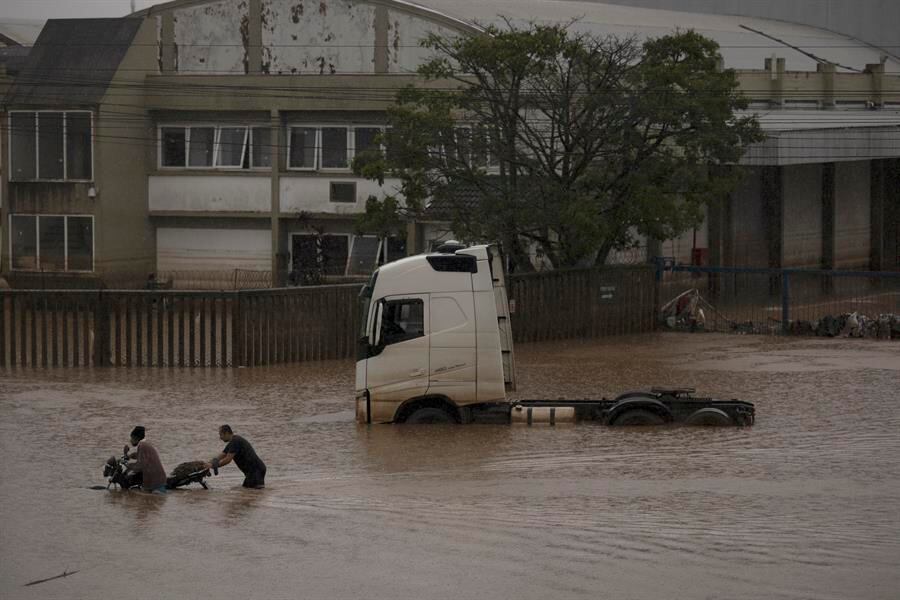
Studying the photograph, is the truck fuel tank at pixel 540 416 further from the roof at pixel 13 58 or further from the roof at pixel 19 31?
the roof at pixel 19 31

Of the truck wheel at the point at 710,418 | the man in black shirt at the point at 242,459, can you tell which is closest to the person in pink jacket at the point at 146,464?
the man in black shirt at the point at 242,459

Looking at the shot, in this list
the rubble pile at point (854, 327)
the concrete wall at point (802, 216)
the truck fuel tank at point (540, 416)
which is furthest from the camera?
the concrete wall at point (802, 216)

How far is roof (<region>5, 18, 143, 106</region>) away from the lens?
43.7 metres

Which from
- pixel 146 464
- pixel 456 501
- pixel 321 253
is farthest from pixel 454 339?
pixel 321 253

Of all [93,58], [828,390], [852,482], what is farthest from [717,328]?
[93,58]

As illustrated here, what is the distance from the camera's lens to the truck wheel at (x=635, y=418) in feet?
69.4

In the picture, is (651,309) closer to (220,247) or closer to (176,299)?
(176,299)

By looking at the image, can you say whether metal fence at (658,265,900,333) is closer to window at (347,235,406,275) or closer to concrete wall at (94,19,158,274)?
window at (347,235,406,275)

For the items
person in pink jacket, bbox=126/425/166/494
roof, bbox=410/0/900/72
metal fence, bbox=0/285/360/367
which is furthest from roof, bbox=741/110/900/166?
person in pink jacket, bbox=126/425/166/494

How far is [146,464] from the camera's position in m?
16.8

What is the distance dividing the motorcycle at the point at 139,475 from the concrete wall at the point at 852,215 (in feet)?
129

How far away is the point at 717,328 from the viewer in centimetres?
3538

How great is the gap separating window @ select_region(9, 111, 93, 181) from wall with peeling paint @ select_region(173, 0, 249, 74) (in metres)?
4.77

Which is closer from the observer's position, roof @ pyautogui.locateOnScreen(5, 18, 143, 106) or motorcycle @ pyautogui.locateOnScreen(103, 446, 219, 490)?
motorcycle @ pyautogui.locateOnScreen(103, 446, 219, 490)
